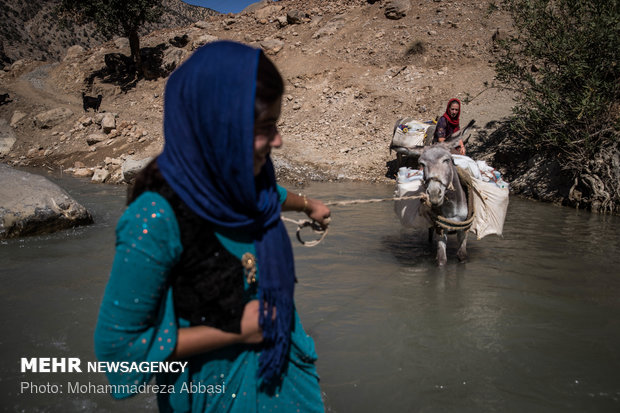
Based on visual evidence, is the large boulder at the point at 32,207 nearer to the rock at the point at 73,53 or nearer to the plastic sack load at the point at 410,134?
the plastic sack load at the point at 410,134

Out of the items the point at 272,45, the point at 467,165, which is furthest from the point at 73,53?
the point at 467,165

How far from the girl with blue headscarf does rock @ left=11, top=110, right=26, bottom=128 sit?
23281 millimetres

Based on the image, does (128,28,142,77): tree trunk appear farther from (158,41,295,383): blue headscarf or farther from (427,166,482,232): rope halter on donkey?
(158,41,295,383): blue headscarf

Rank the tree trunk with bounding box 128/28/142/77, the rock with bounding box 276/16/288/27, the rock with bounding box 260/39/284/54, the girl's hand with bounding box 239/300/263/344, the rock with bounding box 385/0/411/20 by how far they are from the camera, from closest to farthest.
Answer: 1. the girl's hand with bounding box 239/300/263/344
2. the rock with bounding box 385/0/411/20
3. the rock with bounding box 260/39/284/54
4. the tree trunk with bounding box 128/28/142/77
5. the rock with bounding box 276/16/288/27

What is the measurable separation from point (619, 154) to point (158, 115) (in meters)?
18.4

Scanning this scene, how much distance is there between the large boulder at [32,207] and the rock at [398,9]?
19337 mm

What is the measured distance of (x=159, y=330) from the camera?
1.03 metres

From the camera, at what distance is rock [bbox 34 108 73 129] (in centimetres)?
1930

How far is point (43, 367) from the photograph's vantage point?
333cm

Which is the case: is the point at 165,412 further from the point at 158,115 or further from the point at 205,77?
the point at 158,115

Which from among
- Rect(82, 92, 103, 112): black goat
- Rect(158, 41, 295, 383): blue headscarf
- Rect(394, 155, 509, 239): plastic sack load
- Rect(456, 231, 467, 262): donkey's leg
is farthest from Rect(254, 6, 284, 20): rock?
Rect(158, 41, 295, 383): blue headscarf

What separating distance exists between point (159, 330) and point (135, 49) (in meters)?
26.3

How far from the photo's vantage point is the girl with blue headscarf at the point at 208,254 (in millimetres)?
980

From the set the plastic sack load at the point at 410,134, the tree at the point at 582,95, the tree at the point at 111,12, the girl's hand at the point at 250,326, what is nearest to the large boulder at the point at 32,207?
the girl's hand at the point at 250,326
